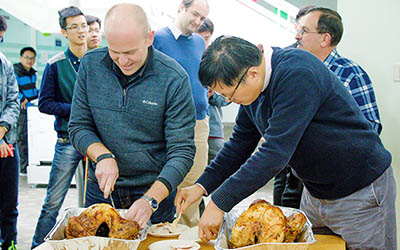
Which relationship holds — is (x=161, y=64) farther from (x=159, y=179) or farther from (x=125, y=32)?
(x=159, y=179)

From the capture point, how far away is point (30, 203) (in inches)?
184

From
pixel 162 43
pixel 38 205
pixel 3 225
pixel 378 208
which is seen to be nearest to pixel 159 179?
pixel 378 208

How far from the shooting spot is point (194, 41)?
2.92 m

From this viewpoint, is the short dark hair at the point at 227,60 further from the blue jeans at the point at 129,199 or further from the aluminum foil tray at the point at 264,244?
the blue jeans at the point at 129,199

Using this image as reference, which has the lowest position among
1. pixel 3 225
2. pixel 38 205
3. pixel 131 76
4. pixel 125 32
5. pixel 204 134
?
pixel 38 205

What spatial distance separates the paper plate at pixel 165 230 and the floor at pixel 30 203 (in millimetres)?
2112

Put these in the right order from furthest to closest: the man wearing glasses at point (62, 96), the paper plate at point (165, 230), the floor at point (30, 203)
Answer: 1. the floor at point (30, 203)
2. the man wearing glasses at point (62, 96)
3. the paper plate at point (165, 230)

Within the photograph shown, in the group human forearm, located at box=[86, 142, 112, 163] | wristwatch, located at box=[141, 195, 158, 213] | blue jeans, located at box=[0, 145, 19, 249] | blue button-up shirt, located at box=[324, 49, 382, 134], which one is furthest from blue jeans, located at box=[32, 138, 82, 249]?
blue button-up shirt, located at box=[324, 49, 382, 134]

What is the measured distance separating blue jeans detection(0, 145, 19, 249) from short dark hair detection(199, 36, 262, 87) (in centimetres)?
207

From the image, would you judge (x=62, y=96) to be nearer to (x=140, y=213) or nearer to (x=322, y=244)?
(x=140, y=213)

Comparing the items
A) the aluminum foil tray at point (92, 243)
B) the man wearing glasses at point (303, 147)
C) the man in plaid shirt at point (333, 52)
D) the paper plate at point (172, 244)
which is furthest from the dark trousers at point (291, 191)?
the aluminum foil tray at point (92, 243)

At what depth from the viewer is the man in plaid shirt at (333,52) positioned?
224 centimetres

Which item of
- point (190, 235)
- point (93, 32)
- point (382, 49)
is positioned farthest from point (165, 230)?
point (93, 32)

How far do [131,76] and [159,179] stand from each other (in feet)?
1.34
